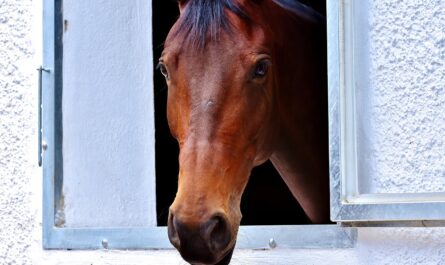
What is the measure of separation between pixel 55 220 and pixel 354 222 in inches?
42.7

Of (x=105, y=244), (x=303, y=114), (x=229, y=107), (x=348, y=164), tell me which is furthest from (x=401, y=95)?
(x=105, y=244)

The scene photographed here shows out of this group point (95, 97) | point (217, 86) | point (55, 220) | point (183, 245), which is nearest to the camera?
point (183, 245)

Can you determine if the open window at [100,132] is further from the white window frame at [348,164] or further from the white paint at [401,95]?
the white paint at [401,95]

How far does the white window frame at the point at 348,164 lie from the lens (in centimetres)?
205

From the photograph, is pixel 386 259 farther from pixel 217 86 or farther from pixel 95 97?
pixel 95 97

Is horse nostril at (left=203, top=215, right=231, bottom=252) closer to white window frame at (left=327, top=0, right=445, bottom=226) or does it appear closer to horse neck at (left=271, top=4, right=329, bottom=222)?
white window frame at (left=327, top=0, right=445, bottom=226)

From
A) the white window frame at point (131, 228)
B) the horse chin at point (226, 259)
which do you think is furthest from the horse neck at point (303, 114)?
the horse chin at point (226, 259)

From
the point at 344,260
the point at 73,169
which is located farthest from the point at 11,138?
the point at 344,260

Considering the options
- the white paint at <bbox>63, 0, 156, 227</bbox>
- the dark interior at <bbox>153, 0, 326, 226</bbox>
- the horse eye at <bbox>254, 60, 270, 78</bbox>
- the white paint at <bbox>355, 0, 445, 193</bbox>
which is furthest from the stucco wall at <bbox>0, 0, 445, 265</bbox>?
the dark interior at <bbox>153, 0, 326, 226</bbox>

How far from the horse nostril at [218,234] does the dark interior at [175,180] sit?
165 centimetres

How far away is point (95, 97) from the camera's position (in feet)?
9.87

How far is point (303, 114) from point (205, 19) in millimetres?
695

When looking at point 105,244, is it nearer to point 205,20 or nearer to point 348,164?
point 205,20

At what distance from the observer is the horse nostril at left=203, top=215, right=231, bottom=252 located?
2144 mm
